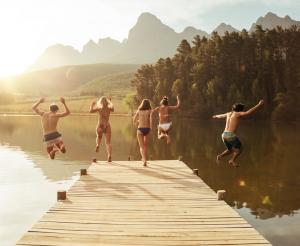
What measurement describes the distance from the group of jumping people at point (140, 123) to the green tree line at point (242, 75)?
6789 centimetres

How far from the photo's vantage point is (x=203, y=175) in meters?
28.3

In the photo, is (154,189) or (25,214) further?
(25,214)

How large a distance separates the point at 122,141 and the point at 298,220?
35989 mm

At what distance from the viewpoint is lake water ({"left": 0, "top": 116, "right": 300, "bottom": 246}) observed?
18.1 meters

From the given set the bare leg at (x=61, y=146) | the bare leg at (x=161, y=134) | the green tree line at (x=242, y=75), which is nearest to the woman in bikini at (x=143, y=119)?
the bare leg at (x=161, y=134)

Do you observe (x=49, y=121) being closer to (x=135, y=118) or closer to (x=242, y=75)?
(x=135, y=118)

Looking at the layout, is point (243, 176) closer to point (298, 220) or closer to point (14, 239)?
point (298, 220)

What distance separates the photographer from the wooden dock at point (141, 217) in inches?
378

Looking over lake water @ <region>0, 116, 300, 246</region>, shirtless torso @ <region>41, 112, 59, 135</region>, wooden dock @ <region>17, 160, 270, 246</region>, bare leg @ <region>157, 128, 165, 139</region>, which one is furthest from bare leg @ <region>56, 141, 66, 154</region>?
bare leg @ <region>157, 128, 165, 139</region>

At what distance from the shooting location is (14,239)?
1577cm

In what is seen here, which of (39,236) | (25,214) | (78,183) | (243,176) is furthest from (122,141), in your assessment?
(39,236)

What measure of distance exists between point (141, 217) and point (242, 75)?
8479 centimetres

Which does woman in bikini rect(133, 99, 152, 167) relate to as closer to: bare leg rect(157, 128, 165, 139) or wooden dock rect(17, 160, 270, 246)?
bare leg rect(157, 128, 165, 139)

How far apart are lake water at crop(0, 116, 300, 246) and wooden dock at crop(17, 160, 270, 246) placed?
4082 mm
